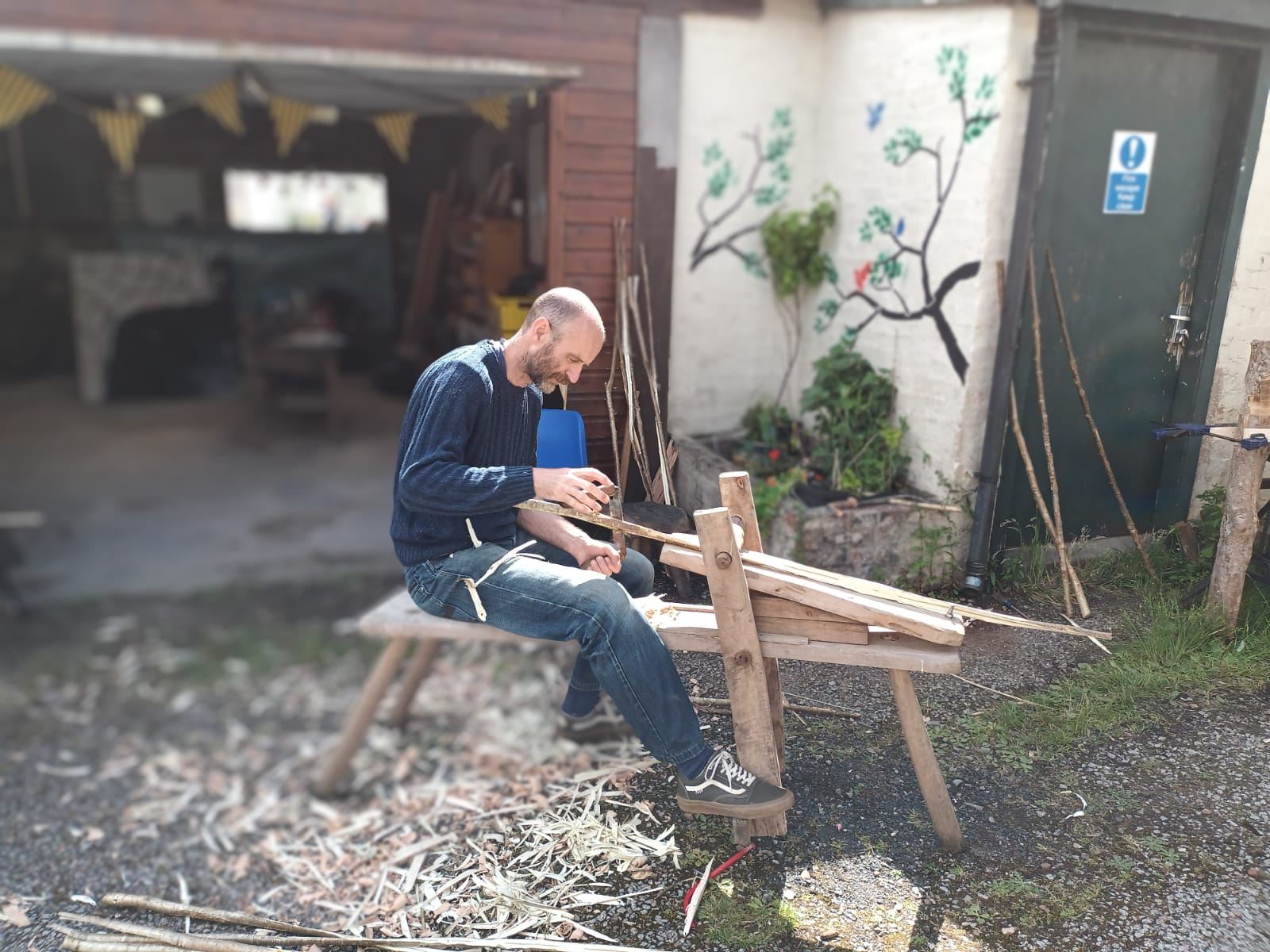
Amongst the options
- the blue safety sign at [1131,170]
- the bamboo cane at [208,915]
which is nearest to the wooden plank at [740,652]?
the bamboo cane at [208,915]

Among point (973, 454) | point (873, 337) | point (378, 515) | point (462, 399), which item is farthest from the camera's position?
point (378, 515)

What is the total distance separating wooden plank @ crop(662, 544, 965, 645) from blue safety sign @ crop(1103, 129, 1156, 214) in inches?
76.3

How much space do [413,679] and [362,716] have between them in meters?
0.80

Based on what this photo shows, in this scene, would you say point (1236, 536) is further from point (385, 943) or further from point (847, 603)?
point (385, 943)

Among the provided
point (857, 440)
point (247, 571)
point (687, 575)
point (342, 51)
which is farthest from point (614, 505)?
point (247, 571)

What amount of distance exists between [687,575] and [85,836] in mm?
5069

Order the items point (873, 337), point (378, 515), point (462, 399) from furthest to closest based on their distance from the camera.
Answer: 1. point (378, 515)
2. point (873, 337)
3. point (462, 399)

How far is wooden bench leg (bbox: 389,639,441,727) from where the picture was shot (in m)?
6.88

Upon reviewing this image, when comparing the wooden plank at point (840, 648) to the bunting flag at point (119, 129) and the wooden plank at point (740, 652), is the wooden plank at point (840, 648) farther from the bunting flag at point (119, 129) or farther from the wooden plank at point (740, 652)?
the bunting flag at point (119, 129)

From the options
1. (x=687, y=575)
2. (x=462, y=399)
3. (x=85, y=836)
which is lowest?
(x=85, y=836)

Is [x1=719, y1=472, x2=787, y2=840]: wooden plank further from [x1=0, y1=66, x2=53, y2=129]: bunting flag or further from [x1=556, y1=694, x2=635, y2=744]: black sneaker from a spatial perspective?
[x1=0, y1=66, x2=53, y2=129]: bunting flag

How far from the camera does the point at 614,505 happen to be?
343 centimetres

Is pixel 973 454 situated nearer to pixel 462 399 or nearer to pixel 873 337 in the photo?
pixel 873 337

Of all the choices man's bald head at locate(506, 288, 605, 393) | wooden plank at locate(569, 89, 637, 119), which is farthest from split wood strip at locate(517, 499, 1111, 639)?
wooden plank at locate(569, 89, 637, 119)
